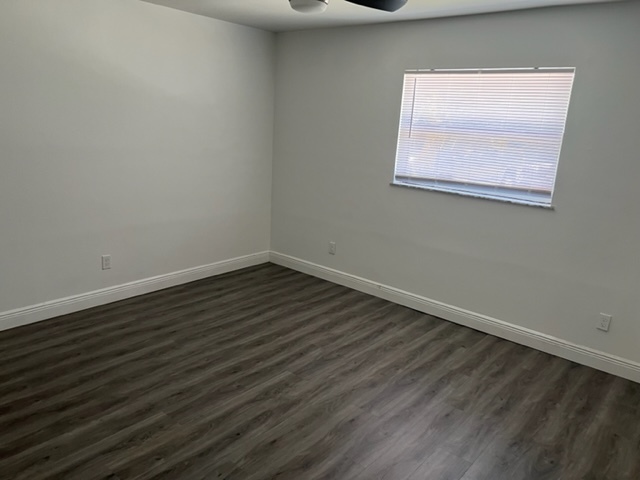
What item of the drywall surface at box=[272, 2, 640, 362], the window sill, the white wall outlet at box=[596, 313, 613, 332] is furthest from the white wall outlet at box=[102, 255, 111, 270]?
the white wall outlet at box=[596, 313, 613, 332]

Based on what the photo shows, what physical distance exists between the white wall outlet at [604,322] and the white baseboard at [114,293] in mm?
3239

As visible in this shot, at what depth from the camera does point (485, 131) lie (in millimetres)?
3438

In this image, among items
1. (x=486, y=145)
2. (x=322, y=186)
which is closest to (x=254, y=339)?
(x=322, y=186)

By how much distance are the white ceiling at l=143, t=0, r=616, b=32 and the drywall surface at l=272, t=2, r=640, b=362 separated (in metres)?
0.15

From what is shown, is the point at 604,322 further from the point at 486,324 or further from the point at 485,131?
the point at 485,131

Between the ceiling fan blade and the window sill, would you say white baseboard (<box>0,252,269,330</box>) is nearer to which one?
the window sill

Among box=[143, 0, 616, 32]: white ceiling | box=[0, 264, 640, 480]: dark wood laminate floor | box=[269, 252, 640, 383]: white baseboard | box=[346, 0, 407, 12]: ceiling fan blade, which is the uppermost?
box=[143, 0, 616, 32]: white ceiling

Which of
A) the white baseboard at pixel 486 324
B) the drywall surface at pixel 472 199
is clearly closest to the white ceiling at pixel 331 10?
the drywall surface at pixel 472 199

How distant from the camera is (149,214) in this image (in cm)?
392

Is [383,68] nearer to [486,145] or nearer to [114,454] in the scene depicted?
[486,145]

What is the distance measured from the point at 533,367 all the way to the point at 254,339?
77.0 inches

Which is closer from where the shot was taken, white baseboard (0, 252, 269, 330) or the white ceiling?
the white ceiling

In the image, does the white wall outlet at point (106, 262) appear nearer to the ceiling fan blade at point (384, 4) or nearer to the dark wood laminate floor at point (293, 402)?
the dark wood laminate floor at point (293, 402)

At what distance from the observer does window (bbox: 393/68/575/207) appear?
124 inches
